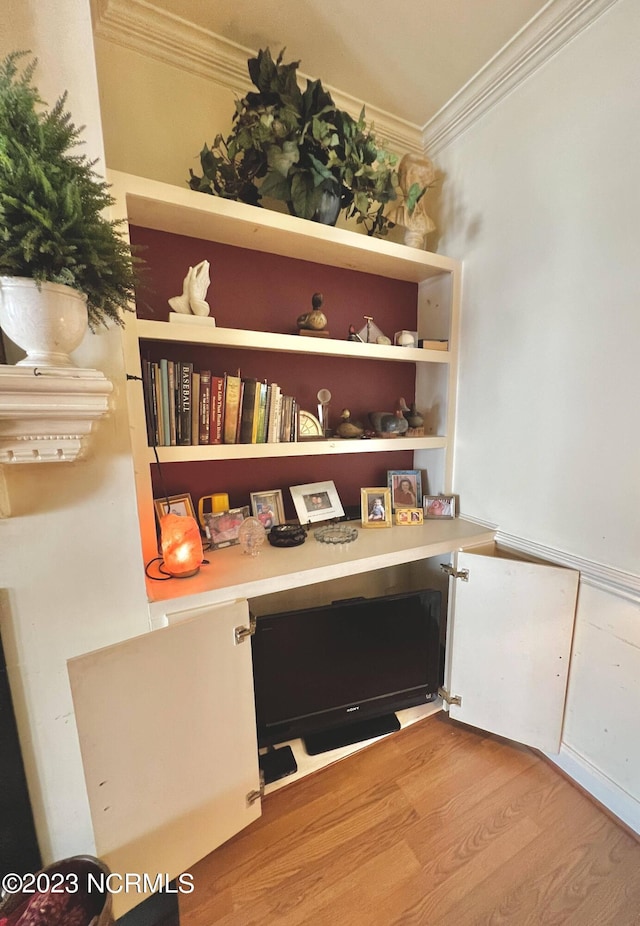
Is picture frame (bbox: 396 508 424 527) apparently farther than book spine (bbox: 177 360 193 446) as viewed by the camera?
Yes

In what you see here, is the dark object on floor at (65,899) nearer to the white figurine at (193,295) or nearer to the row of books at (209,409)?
the row of books at (209,409)

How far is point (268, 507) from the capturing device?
1541 mm

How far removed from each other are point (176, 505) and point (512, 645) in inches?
55.1

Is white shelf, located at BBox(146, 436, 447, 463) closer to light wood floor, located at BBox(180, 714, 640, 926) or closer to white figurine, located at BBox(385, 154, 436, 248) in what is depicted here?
white figurine, located at BBox(385, 154, 436, 248)

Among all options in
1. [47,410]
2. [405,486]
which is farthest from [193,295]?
[405,486]

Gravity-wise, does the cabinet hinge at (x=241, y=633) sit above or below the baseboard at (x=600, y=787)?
above

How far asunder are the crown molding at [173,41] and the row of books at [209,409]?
3.47ft

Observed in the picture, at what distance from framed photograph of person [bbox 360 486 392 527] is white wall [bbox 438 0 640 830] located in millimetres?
454

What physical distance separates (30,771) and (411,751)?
1.32 metres

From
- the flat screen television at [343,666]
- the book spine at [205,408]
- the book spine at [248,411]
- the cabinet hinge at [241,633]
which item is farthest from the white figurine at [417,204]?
the cabinet hinge at [241,633]

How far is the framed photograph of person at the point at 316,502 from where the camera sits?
5.19 feet

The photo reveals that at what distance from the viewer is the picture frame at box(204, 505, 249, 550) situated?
1382 mm

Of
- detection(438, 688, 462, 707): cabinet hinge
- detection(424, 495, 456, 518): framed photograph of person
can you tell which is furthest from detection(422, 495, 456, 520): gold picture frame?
detection(438, 688, 462, 707): cabinet hinge

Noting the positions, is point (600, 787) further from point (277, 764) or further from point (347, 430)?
point (347, 430)
